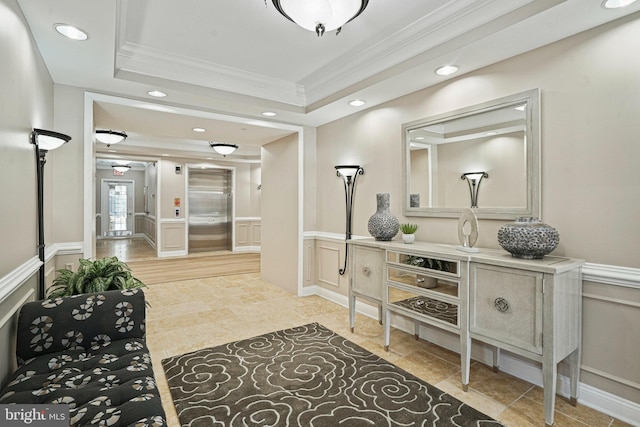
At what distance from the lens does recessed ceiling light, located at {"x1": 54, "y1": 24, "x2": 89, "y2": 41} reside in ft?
7.23

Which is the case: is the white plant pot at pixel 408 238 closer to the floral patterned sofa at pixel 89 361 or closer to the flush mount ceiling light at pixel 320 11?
the flush mount ceiling light at pixel 320 11

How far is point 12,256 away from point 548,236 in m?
3.18

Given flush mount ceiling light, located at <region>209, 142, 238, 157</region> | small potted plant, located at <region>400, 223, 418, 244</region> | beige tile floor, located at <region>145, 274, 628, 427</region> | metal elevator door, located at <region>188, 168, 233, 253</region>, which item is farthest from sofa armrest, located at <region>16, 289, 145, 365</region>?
metal elevator door, located at <region>188, 168, 233, 253</region>

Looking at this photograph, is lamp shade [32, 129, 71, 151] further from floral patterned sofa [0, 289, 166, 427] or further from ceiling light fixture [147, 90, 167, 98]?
ceiling light fixture [147, 90, 167, 98]

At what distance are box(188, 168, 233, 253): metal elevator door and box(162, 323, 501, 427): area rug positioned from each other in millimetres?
6423

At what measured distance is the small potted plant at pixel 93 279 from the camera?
2.41 meters

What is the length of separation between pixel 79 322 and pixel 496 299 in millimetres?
2572

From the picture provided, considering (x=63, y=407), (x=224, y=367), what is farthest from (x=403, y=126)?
(x=63, y=407)

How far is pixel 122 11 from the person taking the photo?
2.37m

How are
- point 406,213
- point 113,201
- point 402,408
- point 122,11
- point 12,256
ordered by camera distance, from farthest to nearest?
point 113,201
point 406,213
point 122,11
point 402,408
point 12,256

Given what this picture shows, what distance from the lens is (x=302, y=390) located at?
234 cm

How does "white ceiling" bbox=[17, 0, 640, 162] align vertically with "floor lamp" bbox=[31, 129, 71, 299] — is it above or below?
above

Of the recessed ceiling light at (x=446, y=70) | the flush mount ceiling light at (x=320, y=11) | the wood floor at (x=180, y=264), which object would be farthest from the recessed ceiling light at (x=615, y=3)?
the wood floor at (x=180, y=264)

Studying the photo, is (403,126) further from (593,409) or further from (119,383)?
(119,383)
